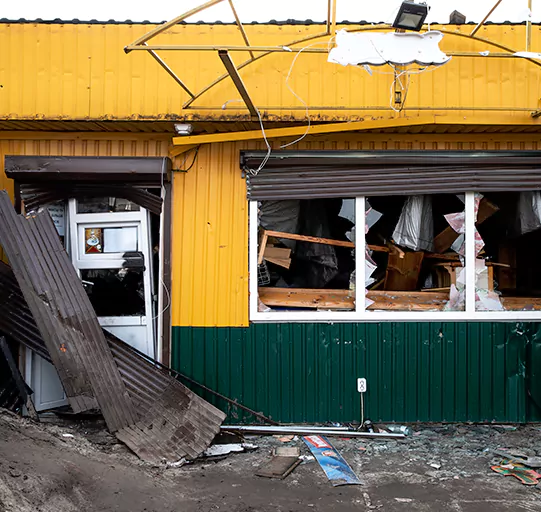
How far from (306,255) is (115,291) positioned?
2.27 metres

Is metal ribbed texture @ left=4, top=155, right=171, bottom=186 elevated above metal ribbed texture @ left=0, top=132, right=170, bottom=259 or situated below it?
below

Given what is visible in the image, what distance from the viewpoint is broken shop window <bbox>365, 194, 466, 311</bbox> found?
20.3 ft

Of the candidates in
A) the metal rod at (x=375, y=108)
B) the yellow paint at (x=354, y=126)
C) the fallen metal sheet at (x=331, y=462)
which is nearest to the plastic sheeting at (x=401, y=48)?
the yellow paint at (x=354, y=126)

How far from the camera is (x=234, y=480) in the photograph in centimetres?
459

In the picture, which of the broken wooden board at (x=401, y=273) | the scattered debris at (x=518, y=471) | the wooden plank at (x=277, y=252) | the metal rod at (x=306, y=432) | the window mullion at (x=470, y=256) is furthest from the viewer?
the broken wooden board at (x=401, y=273)

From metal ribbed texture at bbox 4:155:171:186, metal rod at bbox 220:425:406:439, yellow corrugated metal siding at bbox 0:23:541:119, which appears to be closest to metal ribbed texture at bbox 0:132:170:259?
metal ribbed texture at bbox 4:155:171:186

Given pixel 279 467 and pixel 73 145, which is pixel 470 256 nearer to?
pixel 279 467

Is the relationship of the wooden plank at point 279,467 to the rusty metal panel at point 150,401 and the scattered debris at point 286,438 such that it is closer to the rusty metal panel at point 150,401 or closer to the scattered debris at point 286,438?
the scattered debris at point 286,438

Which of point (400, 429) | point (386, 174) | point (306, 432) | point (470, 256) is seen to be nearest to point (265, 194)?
point (386, 174)

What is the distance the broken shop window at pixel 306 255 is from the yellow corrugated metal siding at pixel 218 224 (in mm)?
308

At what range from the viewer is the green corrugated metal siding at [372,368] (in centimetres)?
601

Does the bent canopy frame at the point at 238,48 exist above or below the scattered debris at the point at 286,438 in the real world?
above

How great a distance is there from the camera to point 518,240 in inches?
282

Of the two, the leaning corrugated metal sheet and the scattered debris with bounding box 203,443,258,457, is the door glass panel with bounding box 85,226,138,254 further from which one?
the scattered debris with bounding box 203,443,258,457
